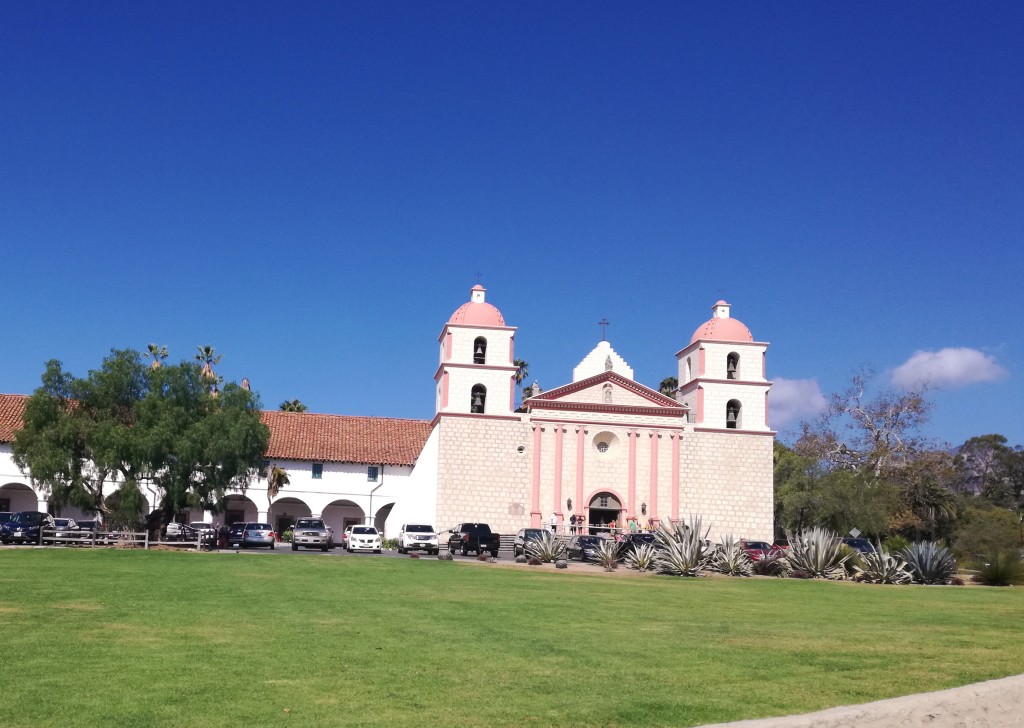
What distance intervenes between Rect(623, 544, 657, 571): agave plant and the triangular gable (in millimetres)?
21693

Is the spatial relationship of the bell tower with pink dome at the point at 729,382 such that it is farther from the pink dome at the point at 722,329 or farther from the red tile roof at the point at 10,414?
the red tile roof at the point at 10,414

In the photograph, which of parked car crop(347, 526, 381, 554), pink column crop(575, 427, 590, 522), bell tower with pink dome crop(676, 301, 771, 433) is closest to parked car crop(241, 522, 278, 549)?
parked car crop(347, 526, 381, 554)

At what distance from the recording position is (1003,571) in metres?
29.2

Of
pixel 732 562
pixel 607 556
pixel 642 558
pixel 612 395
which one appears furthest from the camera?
pixel 612 395

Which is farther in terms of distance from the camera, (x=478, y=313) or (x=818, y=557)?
(x=478, y=313)

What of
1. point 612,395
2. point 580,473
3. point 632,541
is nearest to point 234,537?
point 632,541

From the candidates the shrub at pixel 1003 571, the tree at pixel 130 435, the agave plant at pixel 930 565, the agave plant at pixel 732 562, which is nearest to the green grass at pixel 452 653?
the agave plant at pixel 930 565

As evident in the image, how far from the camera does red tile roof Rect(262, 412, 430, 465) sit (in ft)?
191

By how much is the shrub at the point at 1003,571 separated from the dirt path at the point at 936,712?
2293 cm

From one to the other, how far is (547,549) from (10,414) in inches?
1374

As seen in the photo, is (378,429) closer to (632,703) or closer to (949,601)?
(949,601)

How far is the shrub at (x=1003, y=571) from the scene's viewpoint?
29.2m

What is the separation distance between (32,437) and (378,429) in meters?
25.4

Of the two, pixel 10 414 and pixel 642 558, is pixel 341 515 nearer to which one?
pixel 10 414
